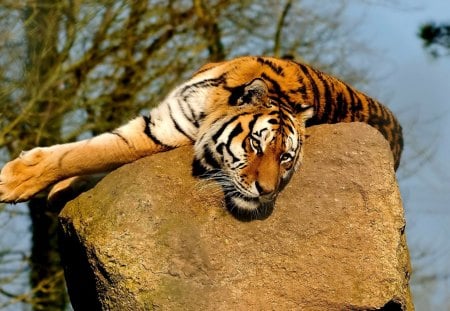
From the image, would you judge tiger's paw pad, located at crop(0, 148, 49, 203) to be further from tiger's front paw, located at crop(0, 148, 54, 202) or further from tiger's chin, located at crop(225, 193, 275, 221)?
tiger's chin, located at crop(225, 193, 275, 221)

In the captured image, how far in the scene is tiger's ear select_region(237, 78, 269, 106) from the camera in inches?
169

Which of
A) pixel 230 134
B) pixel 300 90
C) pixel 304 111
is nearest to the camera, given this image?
pixel 230 134

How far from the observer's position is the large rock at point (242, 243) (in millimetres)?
3756

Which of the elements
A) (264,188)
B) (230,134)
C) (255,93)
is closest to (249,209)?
(264,188)

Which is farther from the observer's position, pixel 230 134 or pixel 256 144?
pixel 230 134

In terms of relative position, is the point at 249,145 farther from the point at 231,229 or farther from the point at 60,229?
the point at 60,229

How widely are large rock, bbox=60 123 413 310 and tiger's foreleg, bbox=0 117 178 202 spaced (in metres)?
0.31

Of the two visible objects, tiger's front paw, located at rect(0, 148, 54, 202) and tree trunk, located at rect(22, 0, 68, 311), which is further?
tree trunk, located at rect(22, 0, 68, 311)

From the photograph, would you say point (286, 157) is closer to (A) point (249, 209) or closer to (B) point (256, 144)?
(B) point (256, 144)

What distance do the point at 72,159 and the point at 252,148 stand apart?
2.96 feet

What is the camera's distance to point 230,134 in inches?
168

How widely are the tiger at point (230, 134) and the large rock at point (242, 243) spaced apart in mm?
122

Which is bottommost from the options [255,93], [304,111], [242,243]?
[242,243]

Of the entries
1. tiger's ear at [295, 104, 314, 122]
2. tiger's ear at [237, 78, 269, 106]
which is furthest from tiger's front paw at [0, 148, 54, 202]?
tiger's ear at [295, 104, 314, 122]
